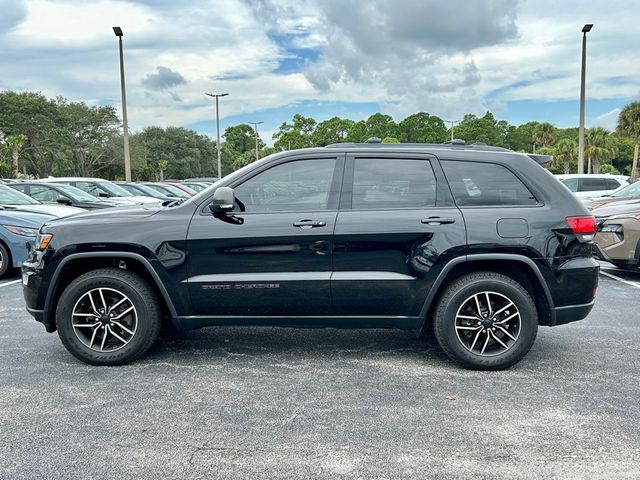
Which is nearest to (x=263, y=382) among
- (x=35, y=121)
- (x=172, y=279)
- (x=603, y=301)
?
(x=172, y=279)

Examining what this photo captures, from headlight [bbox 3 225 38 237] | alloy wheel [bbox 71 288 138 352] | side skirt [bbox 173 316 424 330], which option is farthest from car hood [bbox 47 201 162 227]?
headlight [bbox 3 225 38 237]

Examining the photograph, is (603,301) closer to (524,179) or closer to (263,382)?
(524,179)

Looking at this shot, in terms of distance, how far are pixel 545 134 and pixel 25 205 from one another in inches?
2816

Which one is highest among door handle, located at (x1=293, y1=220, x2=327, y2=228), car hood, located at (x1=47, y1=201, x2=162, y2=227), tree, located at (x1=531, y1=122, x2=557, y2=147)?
tree, located at (x1=531, y1=122, x2=557, y2=147)

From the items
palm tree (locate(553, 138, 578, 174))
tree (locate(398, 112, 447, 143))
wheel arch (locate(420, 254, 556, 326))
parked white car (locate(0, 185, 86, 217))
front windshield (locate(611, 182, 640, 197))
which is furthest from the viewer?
tree (locate(398, 112, 447, 143))

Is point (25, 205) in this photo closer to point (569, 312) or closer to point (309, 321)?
point (309, 321)

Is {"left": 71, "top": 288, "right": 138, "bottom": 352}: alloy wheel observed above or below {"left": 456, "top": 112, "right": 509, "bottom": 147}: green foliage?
below

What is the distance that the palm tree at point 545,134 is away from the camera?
70.3 m

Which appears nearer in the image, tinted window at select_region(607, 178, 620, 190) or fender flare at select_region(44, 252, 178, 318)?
fender flare at select_region(44, 252, 178, 318)

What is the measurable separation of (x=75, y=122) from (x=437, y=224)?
5256 centimetres

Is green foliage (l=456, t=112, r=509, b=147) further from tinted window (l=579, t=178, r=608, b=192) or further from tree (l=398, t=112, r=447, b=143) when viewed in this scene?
tinted window (l=579, t=178, r=608, b=192)

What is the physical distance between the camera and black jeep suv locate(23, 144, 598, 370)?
4109 millimetres

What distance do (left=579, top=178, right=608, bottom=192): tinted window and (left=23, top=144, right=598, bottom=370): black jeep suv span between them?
45.5ft

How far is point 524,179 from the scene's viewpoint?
4.24 metres
